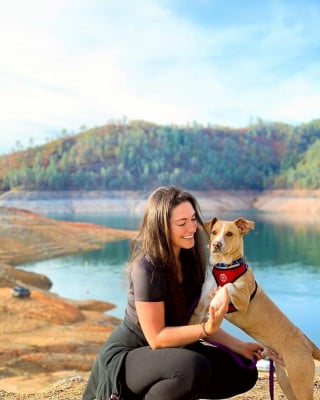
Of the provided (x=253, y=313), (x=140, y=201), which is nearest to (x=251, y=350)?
(x=253, y=313)

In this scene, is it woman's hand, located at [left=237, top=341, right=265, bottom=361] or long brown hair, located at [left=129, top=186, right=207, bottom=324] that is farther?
woman's hand, located at [left=237, top=341, right=265, bottom=361]

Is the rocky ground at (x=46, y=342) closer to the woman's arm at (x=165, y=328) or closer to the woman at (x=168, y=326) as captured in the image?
the woman at (x=168, y=326)

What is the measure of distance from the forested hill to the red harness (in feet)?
112

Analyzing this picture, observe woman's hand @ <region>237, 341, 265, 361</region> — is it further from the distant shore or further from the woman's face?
the distant shore

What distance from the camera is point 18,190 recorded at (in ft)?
115

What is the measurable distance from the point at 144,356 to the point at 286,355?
497 mm

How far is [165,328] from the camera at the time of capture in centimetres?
182

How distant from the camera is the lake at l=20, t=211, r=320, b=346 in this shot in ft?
46.8

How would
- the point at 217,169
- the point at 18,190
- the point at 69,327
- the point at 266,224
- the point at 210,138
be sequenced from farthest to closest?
the point at 210,138 < the point at 217,169 < the point at 18,190 < the point at 266,224 < the point at 69,327

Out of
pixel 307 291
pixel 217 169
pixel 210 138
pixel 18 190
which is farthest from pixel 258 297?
pixel 210 138

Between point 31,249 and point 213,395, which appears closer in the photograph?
point 213,395

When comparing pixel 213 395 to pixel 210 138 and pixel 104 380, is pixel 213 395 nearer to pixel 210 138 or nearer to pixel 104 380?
pixel 104 380

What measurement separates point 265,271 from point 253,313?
59.4ft

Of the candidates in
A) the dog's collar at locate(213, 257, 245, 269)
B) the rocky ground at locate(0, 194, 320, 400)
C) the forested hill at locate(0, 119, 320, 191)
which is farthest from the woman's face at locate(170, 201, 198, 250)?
the forested hill at locate(0, 119, 320, 191)
